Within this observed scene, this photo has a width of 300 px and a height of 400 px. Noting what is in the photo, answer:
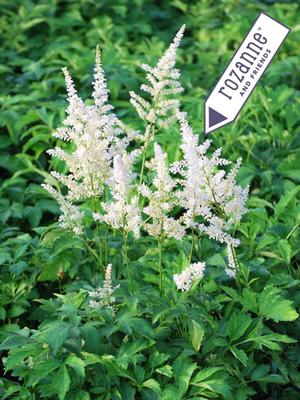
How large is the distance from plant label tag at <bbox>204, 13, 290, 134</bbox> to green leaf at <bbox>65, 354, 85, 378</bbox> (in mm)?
1338

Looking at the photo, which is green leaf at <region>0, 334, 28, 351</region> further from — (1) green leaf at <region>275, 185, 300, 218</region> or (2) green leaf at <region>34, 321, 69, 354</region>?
(1) green leaf at <region>275, 185, 300, 218</region>

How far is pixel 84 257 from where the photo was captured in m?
4.20

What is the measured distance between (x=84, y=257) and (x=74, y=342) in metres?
0.90

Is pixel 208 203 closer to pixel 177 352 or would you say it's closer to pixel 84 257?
pixel 177 352

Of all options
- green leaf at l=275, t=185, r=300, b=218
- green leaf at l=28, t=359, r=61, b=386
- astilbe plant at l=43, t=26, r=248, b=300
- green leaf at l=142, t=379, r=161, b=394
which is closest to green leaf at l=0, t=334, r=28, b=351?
green leaf at l=28, t=359, r=61, b=386

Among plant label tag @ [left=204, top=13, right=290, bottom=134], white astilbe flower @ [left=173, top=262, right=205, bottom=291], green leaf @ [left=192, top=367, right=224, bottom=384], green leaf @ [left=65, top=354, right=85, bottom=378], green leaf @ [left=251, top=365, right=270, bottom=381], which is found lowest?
green leaf @ [left=65, top=354, right=85, bottom=378]

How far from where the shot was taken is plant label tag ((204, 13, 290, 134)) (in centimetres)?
388

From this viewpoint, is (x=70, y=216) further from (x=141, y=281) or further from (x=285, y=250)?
(x=285, y=250)

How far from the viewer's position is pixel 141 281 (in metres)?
3.87

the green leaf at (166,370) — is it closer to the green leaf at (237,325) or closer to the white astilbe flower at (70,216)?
the green leaf at (237,325)

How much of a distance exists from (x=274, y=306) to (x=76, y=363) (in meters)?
0.92

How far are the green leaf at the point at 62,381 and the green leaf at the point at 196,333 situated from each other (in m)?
0.55

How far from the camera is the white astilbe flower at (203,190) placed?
3156mm

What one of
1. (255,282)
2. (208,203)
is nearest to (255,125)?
(255,282)
